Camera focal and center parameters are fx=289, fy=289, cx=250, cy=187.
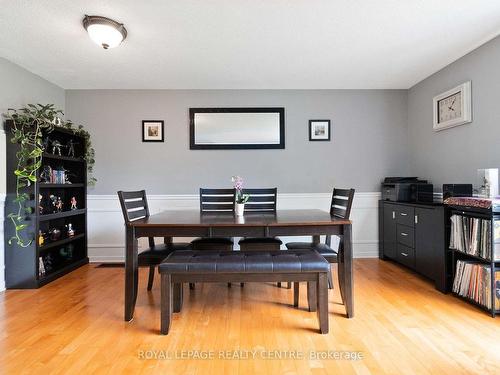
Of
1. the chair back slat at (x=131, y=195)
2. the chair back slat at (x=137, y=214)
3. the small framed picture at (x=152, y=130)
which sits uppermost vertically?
the small framed picture at (x=152, y=130)

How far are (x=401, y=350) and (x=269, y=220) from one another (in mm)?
1135

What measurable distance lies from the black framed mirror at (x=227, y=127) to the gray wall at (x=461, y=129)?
5.81 ft

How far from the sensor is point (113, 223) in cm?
384

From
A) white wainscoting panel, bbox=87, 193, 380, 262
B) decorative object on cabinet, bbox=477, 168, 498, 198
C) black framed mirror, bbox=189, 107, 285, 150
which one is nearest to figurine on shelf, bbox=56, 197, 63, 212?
white wainscoting panel, bbox=87, 193, 380, 262

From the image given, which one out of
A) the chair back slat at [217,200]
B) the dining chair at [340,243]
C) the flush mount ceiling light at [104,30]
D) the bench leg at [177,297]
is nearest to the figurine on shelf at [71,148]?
the flush mount ceiling light at [104,30]

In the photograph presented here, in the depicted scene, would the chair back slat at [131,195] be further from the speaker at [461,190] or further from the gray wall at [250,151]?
the speaker at [461,190]

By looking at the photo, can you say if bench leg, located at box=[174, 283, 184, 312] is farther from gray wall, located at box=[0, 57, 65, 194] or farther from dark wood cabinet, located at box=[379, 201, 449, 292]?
dark wood cabinet, located at box=[379, 201, 449, 292]

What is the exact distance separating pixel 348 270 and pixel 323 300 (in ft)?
1.11

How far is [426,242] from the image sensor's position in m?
2.87

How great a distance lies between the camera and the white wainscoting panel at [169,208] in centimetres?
383

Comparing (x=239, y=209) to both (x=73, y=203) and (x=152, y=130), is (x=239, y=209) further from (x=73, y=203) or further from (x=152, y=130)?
(x=73, y=203)

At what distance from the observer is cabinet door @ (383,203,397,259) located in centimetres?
351

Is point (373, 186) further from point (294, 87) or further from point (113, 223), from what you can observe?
point (113, 223)

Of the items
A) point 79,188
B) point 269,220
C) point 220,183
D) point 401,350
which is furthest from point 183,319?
point 79,188
